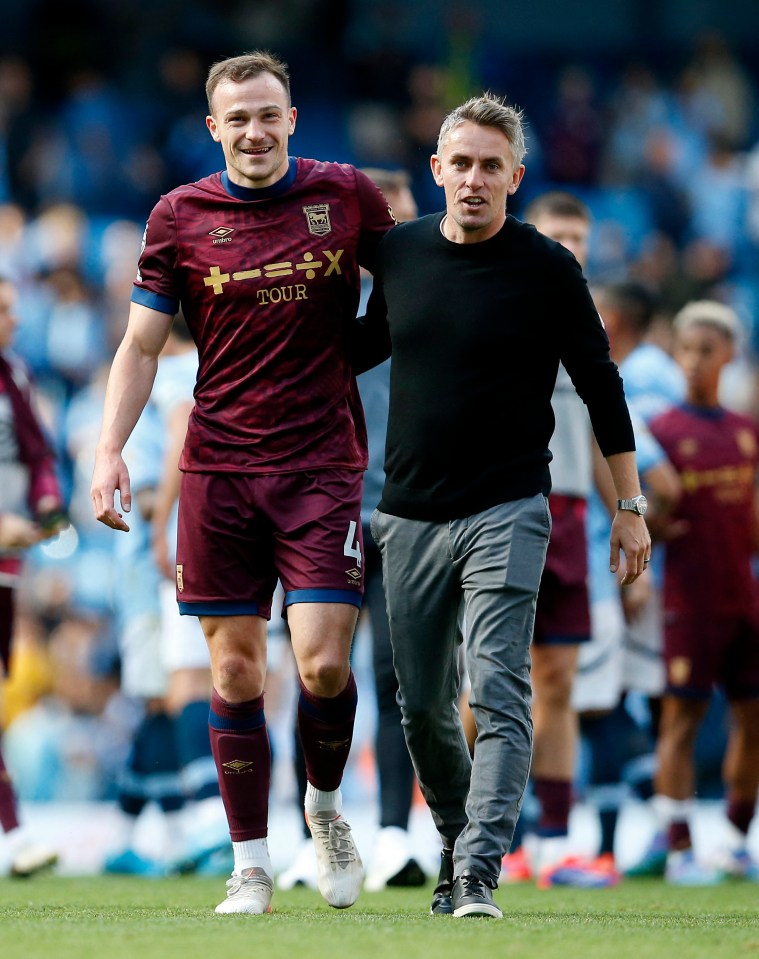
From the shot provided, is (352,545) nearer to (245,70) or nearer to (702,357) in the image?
(245,70)

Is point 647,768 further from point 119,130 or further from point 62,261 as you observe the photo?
point 119,130

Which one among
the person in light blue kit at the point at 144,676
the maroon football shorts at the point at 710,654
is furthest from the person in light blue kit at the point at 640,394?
the person in light blue kit at the point at 144,676

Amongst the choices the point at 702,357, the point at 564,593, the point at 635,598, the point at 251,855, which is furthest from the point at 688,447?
the point at 251,855

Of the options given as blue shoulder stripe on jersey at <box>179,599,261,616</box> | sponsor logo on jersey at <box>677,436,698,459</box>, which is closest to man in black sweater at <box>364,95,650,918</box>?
blue shoulder stripe on jersey at <box>179,599,261,616</box>

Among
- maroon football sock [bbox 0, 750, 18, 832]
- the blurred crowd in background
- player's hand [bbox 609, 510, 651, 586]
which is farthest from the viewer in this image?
the blurred crowd in background

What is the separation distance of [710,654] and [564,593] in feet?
3.67

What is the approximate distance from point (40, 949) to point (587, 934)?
1416mm

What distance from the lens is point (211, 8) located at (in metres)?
19.6

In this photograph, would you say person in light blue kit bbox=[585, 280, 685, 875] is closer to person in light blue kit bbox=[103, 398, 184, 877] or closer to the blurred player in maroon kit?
the blurred player in maroon kit

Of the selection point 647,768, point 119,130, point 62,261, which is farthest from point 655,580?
point 119,130

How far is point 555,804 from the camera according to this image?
7289 mm

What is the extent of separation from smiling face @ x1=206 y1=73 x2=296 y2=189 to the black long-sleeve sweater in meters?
0.55

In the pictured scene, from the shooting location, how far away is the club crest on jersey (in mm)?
5500

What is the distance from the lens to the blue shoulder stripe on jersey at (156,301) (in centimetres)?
547
